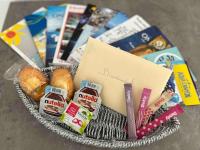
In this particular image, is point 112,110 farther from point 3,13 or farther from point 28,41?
point 3,13

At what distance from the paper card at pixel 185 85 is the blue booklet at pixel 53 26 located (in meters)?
0.31

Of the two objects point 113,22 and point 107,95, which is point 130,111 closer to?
point 107,95

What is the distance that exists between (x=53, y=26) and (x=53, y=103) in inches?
12.5

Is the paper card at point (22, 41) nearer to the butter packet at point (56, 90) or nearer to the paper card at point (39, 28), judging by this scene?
the paper card at point (39, 28)

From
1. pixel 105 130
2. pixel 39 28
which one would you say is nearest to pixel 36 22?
pixel 39 28

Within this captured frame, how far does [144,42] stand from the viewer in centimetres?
94

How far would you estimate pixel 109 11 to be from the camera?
1.03m

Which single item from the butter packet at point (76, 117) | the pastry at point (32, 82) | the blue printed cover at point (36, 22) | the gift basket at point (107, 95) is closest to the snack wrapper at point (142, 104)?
the gift basket at point (107, 95)

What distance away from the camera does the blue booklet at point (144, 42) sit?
0.92m

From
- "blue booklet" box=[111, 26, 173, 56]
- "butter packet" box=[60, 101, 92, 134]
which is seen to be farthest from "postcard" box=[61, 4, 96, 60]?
"butter packet" box=[60, 101, 92, 134]

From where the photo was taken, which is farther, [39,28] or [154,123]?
[39,28]

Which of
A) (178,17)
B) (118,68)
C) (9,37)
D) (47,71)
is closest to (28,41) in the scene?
(9,37)

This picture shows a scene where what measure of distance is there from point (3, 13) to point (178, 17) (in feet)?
1.64

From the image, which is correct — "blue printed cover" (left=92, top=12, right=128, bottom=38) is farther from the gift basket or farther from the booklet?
the gift basket
